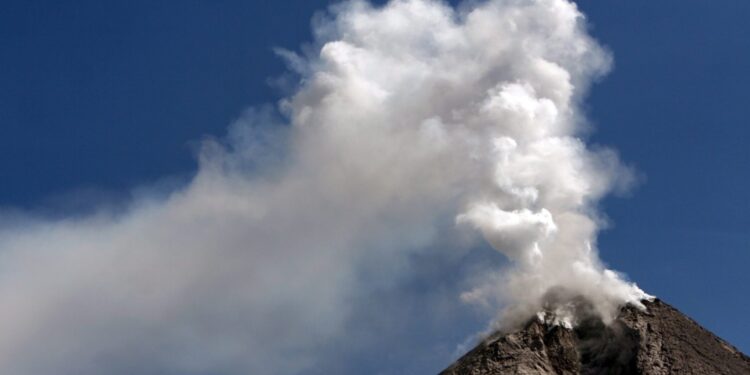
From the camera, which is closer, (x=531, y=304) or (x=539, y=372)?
(x=539, y=372)

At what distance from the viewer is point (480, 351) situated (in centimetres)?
14950

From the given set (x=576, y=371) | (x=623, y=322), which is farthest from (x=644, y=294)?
(x=576, y=371)

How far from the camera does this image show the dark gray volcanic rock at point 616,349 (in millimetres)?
146625

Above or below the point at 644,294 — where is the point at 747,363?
below

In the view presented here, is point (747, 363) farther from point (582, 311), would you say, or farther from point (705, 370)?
point (582, 311)

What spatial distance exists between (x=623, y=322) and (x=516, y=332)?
16.6 m

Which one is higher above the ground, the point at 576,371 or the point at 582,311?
the point at 582,311

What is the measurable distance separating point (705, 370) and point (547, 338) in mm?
22460

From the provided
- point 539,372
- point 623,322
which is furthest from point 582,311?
point 539,372

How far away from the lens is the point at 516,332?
15212 centimetres

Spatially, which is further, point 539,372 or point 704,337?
point 704,337

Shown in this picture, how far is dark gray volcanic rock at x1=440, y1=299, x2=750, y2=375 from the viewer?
481ft

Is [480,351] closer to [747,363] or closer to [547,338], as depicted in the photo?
[547,338]

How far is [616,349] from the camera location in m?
153
